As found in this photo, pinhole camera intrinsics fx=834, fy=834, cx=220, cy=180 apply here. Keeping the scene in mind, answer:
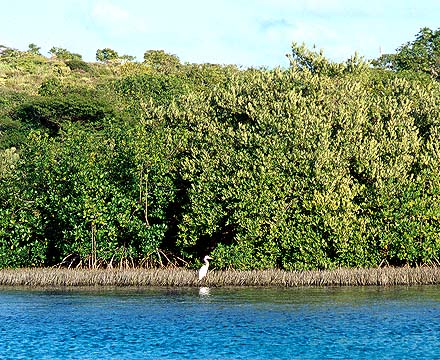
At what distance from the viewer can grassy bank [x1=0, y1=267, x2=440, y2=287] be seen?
100 feet

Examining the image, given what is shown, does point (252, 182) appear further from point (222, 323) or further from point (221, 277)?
point (222, 323)

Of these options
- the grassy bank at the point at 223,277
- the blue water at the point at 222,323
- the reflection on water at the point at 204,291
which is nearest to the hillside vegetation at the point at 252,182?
the grassy bank at the point at 223,277

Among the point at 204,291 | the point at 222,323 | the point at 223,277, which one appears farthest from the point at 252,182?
the point at 222,323

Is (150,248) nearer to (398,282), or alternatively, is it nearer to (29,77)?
(398,282)

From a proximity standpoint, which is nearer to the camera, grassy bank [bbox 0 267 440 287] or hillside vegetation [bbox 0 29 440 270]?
grassy bank [bbox 0 267 440 287]

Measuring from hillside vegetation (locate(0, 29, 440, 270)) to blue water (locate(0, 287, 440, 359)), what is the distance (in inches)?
110

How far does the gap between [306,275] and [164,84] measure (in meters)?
31.3

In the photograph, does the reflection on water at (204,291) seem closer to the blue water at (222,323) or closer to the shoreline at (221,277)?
the blue water at (222,323)

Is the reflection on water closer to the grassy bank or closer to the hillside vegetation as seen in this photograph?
the grassy bank

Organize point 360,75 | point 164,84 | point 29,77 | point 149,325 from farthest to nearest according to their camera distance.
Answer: point 29,77 → point 164,84 → point 360,75 → point 149,325

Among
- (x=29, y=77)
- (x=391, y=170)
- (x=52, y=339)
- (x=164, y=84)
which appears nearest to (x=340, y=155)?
(x=391, y=170)

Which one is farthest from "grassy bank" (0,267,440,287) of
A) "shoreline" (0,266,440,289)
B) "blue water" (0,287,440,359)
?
"blue water" (0,287,440,359)

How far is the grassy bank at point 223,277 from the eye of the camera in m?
30.5

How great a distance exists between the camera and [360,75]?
35812mm
